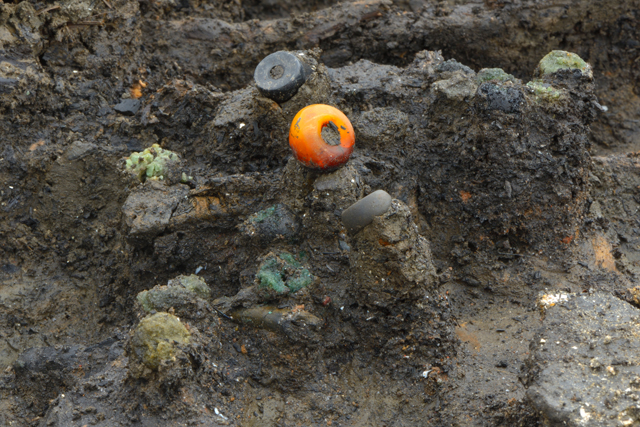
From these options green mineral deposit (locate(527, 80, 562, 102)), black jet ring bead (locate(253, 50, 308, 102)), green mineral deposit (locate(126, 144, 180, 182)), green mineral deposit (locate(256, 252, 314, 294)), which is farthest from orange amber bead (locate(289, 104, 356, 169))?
green mineral deposit (locate(527, 80, 562, 102))

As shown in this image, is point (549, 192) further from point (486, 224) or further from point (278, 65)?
point (278, 65)

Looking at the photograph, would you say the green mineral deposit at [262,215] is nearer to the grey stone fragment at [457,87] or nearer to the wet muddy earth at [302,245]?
the wet muddy earth at [302,245]

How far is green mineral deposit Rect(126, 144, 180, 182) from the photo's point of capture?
4.10 metres

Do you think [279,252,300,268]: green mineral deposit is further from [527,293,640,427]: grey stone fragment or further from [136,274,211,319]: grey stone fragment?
[527,293,640,427]: grey stone fragment

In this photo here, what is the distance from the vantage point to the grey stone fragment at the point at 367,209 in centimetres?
325

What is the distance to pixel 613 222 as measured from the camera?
4.66 metres

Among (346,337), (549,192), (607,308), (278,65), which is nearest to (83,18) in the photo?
(278,65)

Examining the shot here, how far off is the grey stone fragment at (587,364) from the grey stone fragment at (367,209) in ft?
3.09

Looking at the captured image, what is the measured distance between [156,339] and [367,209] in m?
1.22

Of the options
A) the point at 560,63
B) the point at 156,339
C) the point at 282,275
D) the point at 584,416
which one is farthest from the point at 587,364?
the point at 560,63

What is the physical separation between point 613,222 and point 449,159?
146 centimetres

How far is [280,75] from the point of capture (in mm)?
3928

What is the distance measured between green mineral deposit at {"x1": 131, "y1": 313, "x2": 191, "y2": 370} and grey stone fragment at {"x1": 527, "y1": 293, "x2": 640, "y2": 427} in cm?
164

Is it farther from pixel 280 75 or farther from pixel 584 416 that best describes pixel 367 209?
pixel 584 416
